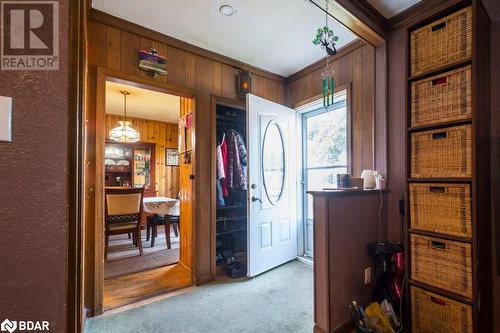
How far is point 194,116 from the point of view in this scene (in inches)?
104

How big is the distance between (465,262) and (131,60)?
2.96 meters

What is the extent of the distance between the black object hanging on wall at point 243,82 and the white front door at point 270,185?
307 mm

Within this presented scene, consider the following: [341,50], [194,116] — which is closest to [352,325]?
[194,116]

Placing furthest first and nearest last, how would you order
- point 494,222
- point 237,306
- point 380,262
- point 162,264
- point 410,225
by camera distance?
1. point 162,264
2. point 237,306
3. point 380,262
4. point 410,225
5. point 494,222

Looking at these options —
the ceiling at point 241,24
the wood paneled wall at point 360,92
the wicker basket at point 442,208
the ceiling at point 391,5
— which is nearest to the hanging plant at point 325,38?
the ceiling at point 241,24

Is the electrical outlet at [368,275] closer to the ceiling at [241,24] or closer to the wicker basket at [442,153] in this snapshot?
the wicker basket at [442,153]

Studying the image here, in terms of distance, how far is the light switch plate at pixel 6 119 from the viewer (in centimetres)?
65

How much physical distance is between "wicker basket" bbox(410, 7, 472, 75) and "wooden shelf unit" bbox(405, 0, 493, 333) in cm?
4

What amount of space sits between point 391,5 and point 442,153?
1.35m

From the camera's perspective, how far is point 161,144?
6125 millimetres

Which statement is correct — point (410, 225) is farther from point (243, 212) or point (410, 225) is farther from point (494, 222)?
point (243, 212)

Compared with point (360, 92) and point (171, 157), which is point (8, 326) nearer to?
point (360, 92)
